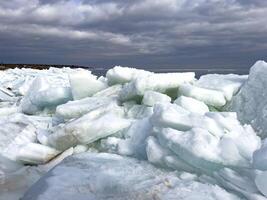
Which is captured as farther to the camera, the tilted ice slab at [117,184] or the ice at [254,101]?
the ice at [254,101]

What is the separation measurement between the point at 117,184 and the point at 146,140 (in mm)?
739

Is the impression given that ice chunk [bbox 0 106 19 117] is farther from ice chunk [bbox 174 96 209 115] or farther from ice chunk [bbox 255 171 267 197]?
ice chunk [bbox 255 171 267 197]

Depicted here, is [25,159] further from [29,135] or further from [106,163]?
[106,163]

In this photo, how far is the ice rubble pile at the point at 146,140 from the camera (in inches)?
133

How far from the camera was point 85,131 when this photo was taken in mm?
4980

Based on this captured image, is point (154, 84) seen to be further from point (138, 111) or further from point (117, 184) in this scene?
point (117, 184)

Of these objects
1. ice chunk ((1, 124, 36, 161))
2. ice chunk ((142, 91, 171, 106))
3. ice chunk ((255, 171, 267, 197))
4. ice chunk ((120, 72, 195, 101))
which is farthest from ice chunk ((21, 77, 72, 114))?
ice chunk ((255, 171, 267, 197))

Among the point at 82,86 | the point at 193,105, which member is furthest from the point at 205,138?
the point at 82,86

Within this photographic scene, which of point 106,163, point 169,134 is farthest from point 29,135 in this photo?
point 169,134

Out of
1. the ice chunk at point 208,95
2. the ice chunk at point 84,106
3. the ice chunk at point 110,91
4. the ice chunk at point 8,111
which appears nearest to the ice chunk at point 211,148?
the ice chunk at point 208,95

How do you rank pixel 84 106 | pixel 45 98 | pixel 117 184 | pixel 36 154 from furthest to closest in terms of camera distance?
pixel 45 98, pixel 84 106, pixel 36 154, pixel 117 184

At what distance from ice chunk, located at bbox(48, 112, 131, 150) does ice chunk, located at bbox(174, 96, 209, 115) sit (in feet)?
2.12

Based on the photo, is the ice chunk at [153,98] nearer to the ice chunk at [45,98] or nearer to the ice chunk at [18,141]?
the ice chunk at [18,141]

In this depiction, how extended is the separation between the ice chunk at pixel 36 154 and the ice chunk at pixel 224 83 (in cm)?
206
